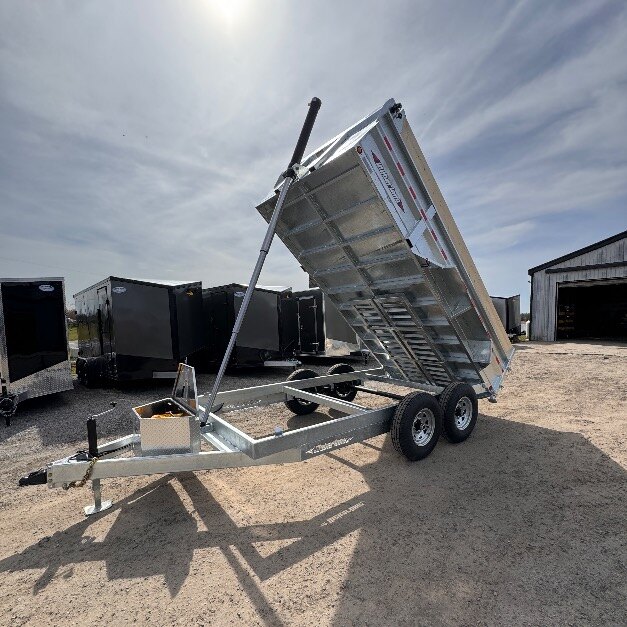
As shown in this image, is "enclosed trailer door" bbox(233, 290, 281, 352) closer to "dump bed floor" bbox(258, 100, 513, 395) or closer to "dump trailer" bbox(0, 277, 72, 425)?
"dump trailer" bbox(0, 277, 72, 425)

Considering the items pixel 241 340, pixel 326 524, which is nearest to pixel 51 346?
pixel 241 340

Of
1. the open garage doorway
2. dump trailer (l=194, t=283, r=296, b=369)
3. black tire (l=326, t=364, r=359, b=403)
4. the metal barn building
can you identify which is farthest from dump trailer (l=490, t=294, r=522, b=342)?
black tire (l=326, t=364, r=359, b=403)

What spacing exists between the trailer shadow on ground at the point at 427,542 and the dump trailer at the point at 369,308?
57cm

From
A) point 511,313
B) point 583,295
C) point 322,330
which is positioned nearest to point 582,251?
point 511,313

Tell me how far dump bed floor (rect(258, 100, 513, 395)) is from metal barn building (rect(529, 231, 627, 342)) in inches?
729

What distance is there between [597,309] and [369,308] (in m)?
28.6

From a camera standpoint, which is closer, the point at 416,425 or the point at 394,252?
the point at 394,252

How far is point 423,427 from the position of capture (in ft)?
17.0

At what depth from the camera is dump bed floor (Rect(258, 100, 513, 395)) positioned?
14.3 feet

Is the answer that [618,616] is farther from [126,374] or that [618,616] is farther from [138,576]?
[126,374]

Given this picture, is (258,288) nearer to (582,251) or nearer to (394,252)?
(394,252)

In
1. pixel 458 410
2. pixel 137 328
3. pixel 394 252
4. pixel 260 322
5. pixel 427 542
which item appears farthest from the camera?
pixel 260 322

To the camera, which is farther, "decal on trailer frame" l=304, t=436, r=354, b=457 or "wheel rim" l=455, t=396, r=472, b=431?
"wheel rim" l=455, t=396, r=472, b=431

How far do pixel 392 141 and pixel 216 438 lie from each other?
3926 mm
